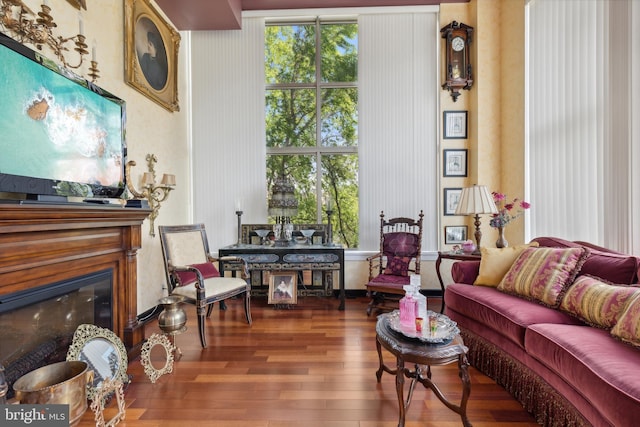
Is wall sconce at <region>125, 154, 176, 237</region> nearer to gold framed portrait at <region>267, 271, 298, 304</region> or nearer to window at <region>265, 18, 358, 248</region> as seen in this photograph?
window at <region>265, 18, 358, 248</region>

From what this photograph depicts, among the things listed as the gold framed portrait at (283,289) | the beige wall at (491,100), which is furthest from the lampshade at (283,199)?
the beige wall at (491,100)

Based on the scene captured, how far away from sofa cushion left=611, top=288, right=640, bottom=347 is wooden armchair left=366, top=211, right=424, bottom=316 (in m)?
1.95

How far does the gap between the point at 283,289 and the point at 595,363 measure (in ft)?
9.61

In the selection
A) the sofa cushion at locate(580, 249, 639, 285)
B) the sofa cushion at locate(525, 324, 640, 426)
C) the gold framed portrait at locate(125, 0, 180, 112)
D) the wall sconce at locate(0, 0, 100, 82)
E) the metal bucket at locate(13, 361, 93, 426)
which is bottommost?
the metal bucket at locate(13, 361, 93, 426)

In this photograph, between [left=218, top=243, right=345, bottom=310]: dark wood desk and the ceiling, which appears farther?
[left=218, top=243, right=345, bottom=310]: dark wood desk

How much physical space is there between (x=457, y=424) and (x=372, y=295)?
6.77ft

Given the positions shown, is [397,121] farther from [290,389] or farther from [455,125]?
[290,389]

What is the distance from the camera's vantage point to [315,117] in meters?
4.25

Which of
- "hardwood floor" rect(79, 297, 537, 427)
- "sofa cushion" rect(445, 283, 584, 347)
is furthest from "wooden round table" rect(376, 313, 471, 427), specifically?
→ "sofa cushion" rect(445, 283, 584, 347)

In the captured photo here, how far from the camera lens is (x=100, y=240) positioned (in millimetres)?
2191

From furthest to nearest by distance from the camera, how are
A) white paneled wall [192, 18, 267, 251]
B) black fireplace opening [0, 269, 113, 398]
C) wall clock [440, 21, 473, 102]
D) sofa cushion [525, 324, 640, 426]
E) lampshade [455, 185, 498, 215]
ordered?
white paneled wall [192, 18, 267, 251] < wall clock [440, 21, 473, 102] < lampshade [455, 185, 498, 215] < black fireplace opening [0, 269, 113, 398] < sofa cushion [525, 324, 640, 426]

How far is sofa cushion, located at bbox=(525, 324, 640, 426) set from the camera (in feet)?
3.92

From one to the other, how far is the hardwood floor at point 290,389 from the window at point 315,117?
6.21 feet

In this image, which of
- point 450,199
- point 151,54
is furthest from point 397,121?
point 151,54
